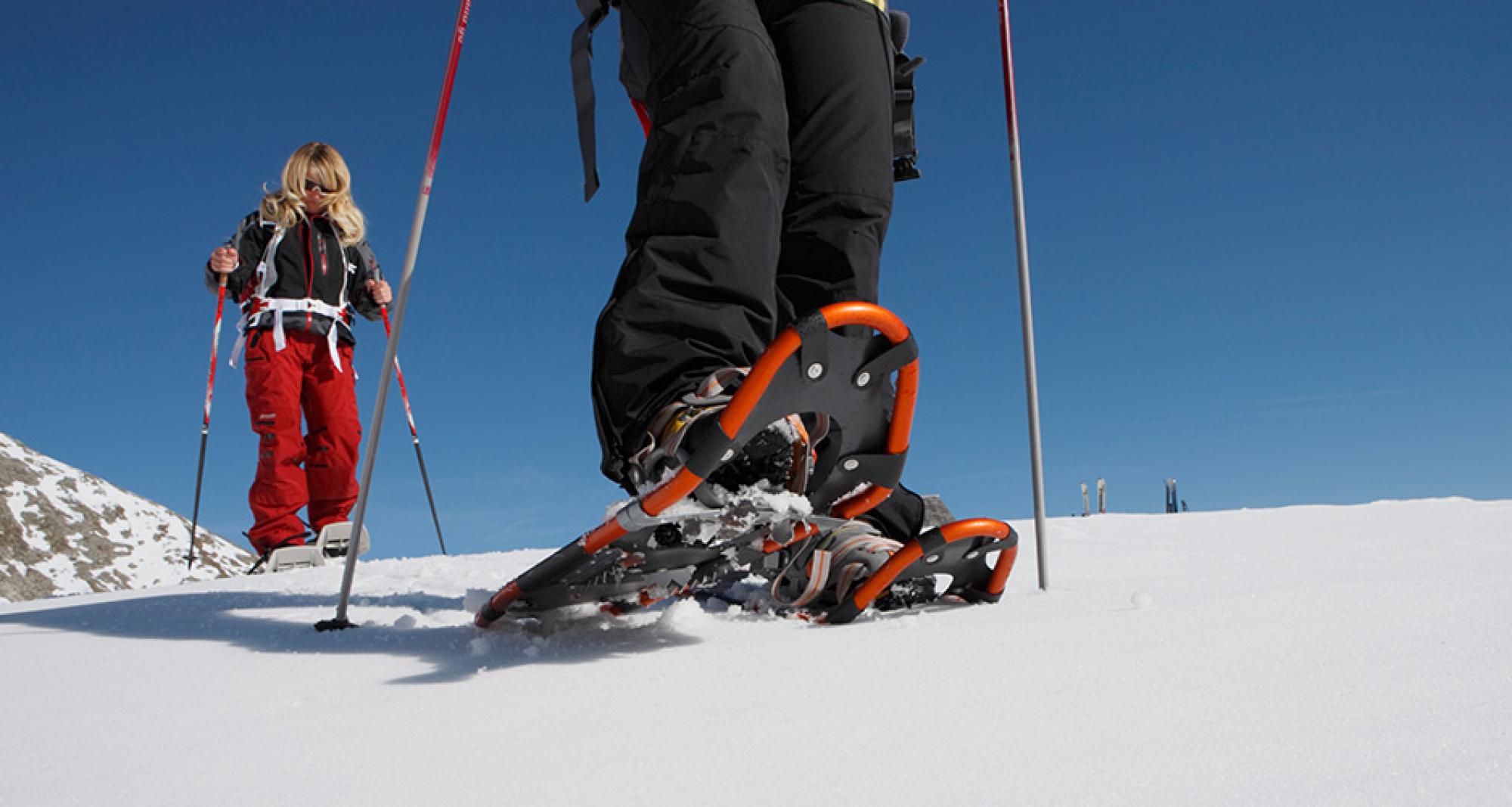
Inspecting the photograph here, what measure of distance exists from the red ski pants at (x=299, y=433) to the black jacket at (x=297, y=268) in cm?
12

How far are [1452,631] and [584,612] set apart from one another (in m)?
1.31

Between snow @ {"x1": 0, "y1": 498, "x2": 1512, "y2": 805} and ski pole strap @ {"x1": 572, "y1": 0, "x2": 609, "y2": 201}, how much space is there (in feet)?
2.83

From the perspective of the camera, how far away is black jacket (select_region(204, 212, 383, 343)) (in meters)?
4.82

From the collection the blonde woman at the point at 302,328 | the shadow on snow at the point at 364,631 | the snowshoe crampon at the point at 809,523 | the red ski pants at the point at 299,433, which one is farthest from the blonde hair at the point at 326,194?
the snowshoe crampon at the point at 809,523

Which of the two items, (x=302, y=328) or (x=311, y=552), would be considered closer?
(x=311, y=552)

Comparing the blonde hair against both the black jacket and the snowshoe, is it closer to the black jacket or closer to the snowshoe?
the black jacket

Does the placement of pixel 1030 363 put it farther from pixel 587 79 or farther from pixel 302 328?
pixel 302 328

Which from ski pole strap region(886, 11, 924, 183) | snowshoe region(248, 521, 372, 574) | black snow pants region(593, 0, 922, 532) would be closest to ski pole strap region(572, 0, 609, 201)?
black snow pants region(593, 0, 922, 532)

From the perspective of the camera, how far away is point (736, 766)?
0.74 metres

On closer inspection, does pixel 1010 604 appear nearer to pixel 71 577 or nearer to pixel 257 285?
pixel 257 285

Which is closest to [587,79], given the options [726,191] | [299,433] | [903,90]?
[726,191]

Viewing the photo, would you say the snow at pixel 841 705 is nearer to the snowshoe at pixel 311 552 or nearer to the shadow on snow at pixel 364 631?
the shadow on snow at pixel 364 631

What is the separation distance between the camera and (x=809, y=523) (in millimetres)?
1274

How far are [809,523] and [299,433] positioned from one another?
14.1 ft
